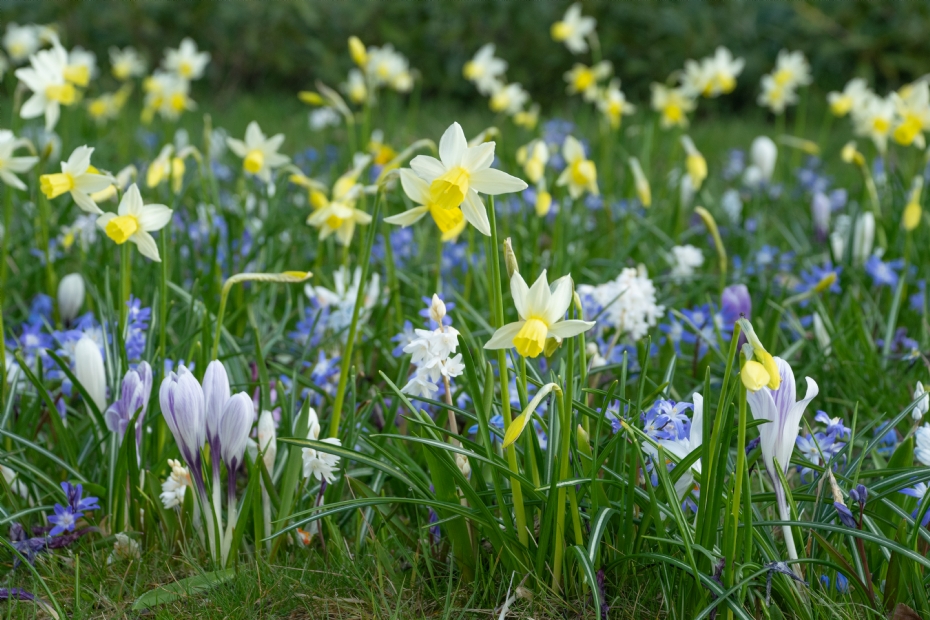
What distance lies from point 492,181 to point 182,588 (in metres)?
0.96

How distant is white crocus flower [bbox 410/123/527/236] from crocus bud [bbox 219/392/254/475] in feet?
1.67

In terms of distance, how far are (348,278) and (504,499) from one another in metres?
1.06

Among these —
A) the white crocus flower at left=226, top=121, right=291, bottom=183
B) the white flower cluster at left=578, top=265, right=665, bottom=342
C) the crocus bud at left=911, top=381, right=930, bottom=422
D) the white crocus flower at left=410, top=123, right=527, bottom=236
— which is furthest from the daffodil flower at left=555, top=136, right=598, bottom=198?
the white crocus flower at left=410, top=123, right=527, bottom=236

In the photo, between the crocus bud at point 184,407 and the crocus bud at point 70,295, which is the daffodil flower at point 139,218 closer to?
the crocus bud at point 184,407

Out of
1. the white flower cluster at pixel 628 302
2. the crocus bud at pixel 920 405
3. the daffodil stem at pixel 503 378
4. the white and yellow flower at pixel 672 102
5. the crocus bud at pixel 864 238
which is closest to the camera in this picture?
the daffodil stem at pixel 503 378

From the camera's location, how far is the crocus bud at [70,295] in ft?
8.34

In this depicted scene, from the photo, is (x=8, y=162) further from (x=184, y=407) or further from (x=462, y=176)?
(x=462, y=176)

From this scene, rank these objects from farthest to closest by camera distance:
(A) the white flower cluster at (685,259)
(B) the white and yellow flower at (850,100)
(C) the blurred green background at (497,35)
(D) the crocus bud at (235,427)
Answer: (C) the blurred green background at (497,35), (B) the white and yellow flower at (850,100), (A) the white flower cluster at (685,259), (D) the crocus bud at (235,427)

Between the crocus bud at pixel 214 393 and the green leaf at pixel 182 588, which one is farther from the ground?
the crocus bud at pixel 214 393

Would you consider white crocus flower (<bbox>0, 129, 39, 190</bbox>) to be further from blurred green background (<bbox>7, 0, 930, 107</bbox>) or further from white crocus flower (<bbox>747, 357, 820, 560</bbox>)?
blurred green background (<bbox>7, 0, 930, 107</bbox>)

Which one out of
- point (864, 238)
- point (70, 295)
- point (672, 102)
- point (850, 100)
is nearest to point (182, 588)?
point (70, 295)

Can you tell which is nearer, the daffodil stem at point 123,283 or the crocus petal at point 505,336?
the crocus petal at point 505,336

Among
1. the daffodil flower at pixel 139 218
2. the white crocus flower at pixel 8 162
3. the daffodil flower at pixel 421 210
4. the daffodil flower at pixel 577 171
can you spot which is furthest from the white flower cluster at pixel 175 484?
the daffodil flower at pixel 577 171

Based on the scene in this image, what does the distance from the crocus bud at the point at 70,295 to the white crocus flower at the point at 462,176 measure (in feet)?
5.05
